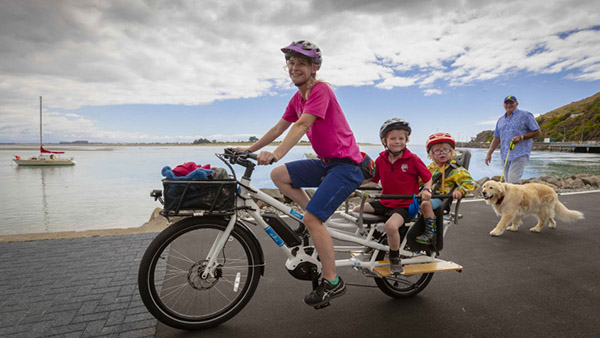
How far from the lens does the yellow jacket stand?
2844 millimetres

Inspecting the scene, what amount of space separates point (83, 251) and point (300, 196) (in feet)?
10.3

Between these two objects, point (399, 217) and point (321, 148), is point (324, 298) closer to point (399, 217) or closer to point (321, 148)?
point (399, 217)

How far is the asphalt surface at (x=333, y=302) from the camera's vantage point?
233cm

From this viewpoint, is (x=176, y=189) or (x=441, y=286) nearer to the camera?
(x=176, y=189)

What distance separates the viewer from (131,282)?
9.86 ft

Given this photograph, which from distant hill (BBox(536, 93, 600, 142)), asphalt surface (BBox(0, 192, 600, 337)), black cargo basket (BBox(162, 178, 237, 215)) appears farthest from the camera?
distant hill (BBox(536, 93, 600, 142))

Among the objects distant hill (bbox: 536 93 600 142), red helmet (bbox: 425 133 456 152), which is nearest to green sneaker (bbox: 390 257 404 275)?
red helmet (bbox: 425 133 456 152)

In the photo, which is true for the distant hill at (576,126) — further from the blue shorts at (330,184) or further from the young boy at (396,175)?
the blue shorts at (330,184)

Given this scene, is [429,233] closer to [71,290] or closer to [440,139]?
[440,139]

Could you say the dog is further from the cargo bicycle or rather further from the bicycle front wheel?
the bicycle front wheel

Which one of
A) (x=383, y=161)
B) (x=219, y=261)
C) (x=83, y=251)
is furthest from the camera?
(x=83, y=251)

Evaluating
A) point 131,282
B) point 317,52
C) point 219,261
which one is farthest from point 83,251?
point 317,52

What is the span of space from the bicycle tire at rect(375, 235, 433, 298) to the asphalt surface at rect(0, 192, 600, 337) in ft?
0.27

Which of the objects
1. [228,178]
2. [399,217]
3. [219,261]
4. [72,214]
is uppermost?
[228,178]
